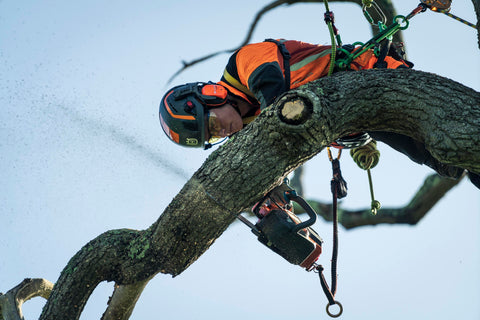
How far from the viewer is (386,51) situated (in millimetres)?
3354

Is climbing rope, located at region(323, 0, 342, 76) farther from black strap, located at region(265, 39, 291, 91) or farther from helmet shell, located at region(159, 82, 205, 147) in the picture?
helmet shell, located at region(159, 82, 205, 147)

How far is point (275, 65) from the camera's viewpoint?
313 centimetres

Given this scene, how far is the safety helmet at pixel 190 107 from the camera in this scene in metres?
3.67

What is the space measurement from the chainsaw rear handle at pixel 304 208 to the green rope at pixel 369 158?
113 cm

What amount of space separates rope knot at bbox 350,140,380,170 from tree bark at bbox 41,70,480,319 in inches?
55.5

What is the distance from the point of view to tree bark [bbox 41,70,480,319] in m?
2.40

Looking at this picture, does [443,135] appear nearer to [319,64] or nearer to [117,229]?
[319,64]

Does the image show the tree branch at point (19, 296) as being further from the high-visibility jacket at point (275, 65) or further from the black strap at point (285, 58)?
the black strap at point (285, 58)

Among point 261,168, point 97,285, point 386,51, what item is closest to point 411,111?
point 261,168

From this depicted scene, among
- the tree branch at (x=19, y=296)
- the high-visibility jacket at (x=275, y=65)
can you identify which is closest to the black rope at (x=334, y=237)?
the high-visibility jacket at (x=275, y=65)

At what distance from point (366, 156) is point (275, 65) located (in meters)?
1.29

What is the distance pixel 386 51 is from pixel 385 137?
558mm

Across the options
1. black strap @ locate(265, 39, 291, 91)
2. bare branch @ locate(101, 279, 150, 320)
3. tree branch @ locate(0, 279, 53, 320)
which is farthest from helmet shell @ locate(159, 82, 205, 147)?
tree branch @ locate(0, 279, 53, 320)

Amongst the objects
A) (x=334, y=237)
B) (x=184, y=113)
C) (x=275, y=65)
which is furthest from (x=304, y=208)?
(x=184, y=113)
